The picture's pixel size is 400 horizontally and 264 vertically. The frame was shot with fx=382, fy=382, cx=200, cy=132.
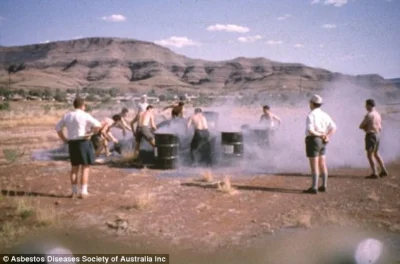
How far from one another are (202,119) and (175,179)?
2.11 metres

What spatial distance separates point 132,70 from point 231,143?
114940 mm

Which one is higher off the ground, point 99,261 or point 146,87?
point 146,87

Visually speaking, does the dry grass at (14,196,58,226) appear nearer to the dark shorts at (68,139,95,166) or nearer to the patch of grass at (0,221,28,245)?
the patch of grass at (0,221,28,245)

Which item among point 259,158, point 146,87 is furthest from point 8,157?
point 146,87

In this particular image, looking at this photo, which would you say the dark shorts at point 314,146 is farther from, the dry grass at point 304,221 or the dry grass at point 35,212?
the dry grass at point 35,212

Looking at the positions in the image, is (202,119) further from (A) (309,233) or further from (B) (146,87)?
(B) (146,87)

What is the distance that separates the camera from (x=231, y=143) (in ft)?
33.8

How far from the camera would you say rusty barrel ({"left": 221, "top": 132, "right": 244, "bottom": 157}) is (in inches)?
406

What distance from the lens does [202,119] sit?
33.6 feet

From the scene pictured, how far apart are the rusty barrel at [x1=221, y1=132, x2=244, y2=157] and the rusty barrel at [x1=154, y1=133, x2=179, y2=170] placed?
1329 mm

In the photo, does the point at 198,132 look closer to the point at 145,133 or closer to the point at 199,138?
the point at 199,138

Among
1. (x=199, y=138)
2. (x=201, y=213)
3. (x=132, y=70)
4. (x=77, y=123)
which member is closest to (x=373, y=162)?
(x=199, y=138)

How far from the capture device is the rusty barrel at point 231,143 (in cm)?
1031

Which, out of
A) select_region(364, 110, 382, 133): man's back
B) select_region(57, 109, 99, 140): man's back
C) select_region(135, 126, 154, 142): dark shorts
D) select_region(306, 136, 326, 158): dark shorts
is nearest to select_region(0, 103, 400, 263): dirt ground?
select_region(306, 136, 326, 158): dark shorts
